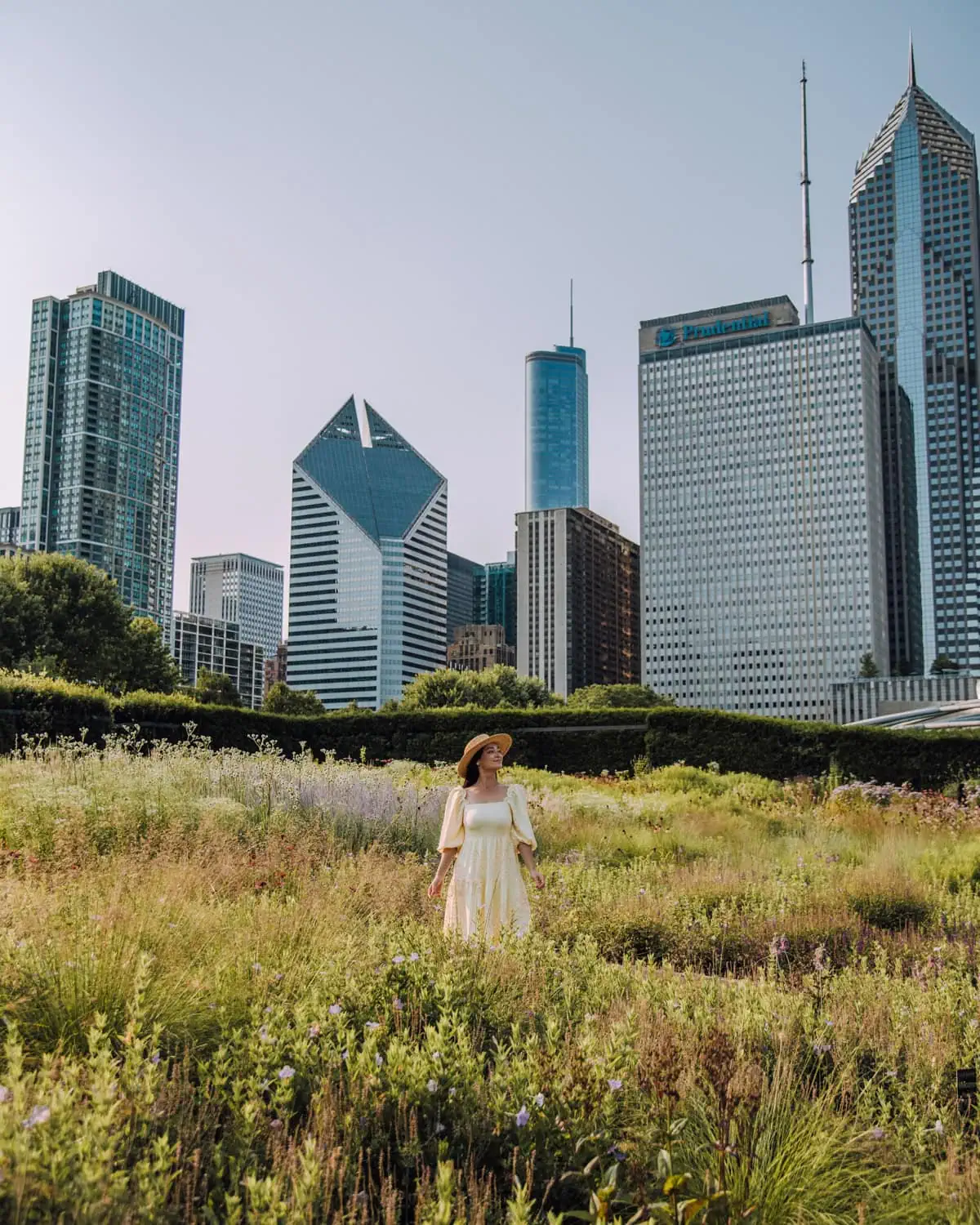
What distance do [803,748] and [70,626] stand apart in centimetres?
3172

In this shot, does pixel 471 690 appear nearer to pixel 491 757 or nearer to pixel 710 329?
pixel 491 757

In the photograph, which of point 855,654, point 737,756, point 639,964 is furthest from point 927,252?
point 639,964

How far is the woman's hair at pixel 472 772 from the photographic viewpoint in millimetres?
7207

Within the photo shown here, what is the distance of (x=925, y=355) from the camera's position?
184 m

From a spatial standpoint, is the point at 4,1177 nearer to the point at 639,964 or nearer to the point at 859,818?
the point at 639,964

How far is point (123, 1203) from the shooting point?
7.50ft

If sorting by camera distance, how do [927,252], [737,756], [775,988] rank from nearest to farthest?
[775,988] < [737,756] < [927,252]

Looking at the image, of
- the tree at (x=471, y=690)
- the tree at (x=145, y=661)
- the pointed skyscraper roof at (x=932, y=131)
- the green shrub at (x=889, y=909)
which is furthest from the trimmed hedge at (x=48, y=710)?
the pointed skyscraper roof at (x=932, y=131)

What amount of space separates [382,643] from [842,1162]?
194507 mm

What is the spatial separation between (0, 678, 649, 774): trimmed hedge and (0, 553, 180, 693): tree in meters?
17.7

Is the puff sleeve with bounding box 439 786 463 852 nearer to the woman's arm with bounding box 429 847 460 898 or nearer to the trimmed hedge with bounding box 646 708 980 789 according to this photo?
the woman's arm with bounding box 429 847 460 898

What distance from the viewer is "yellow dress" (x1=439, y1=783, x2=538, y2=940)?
671 cm

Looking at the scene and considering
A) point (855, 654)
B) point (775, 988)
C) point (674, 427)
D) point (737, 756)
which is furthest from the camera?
point (674, 427)

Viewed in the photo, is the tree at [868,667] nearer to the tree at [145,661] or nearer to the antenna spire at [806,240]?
the antenna spire at [806,240]
